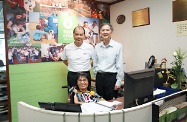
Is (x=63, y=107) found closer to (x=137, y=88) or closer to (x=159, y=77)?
(x=137, y=88)

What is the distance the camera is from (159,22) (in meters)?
Answer: 2.91

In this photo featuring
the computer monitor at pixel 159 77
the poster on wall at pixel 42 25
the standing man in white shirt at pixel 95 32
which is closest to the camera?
the computer monitor at pixel 159 77

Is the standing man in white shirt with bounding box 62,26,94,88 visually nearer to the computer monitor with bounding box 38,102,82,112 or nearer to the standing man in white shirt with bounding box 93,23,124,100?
the standing man in white shirt with bounding box 93,23,124,100

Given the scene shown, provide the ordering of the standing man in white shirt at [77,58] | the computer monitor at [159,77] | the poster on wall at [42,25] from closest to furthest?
the computer monitor at [159,77] < the standing man in white shirt at [77,58] < the poster on wall at [42,25]

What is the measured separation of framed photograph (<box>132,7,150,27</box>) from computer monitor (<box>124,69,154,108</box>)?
199cm

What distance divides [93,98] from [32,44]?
62.1 inches

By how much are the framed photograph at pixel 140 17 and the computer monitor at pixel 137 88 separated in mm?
1986

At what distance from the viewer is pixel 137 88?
1.29 meters

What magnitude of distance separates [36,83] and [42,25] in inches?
40.7

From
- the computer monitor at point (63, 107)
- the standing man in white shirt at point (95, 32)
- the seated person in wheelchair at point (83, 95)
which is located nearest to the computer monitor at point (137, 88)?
the computer monitor at point (63, 107)

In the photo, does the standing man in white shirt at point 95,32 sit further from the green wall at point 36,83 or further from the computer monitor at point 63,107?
the computer monitor at point 63,107

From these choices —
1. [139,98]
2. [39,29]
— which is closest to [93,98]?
[139,98]

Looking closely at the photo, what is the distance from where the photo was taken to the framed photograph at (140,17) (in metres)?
3.10

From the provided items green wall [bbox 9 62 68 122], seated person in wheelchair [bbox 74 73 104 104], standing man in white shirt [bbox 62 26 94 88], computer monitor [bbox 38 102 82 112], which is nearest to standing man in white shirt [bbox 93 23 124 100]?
standing man in white shirt [bbox 62 26 94 88]
